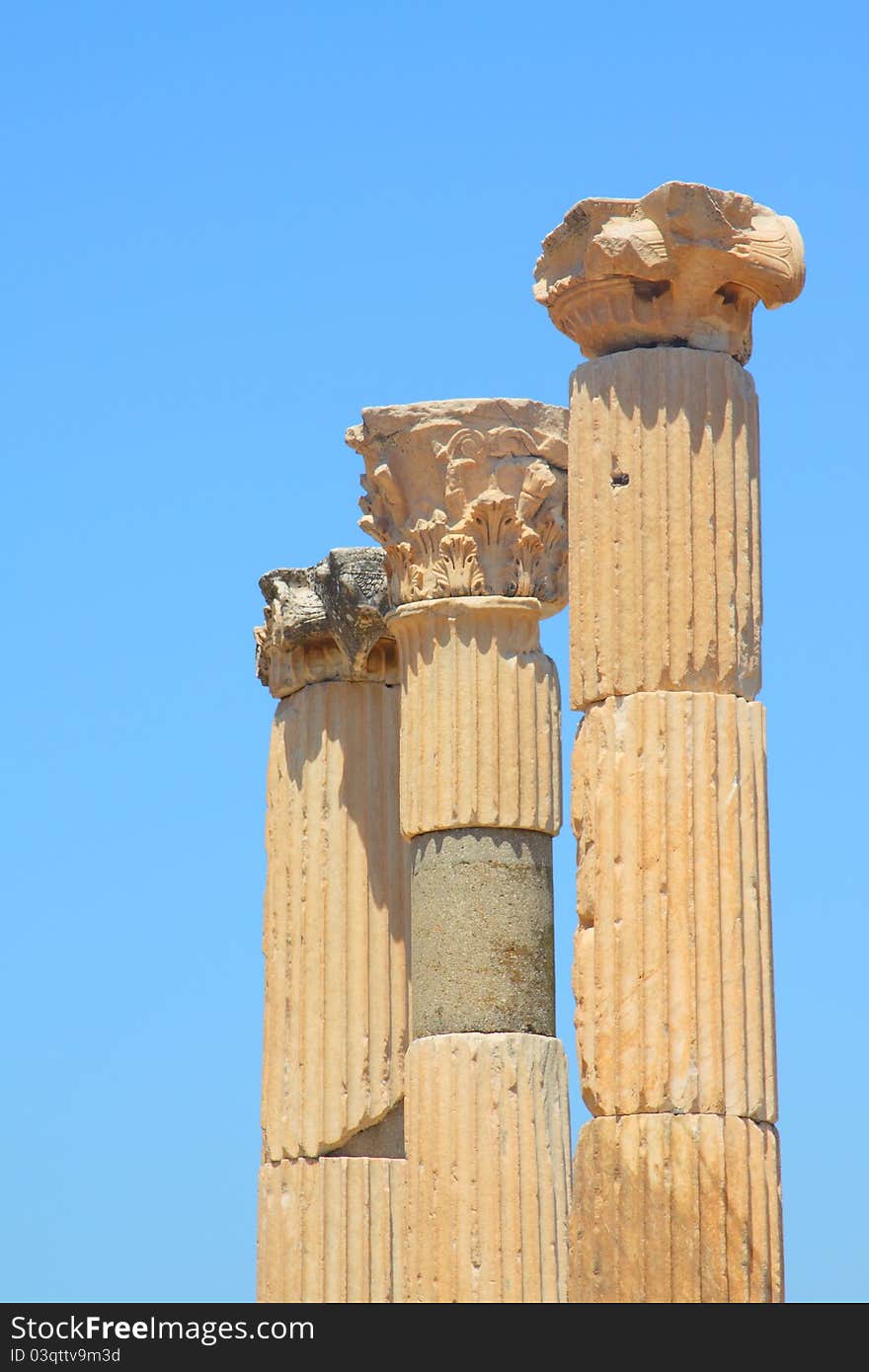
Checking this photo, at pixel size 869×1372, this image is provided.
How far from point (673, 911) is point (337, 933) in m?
7.02

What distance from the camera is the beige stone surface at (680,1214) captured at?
18250 millimetres

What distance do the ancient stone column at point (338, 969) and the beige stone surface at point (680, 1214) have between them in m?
6.53

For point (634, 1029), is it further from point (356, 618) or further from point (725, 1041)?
point (356, 618)

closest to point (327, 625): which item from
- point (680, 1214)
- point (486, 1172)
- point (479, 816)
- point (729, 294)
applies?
point (479, 816)

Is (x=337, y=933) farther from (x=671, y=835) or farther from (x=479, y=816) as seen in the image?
(x=671, y=835)

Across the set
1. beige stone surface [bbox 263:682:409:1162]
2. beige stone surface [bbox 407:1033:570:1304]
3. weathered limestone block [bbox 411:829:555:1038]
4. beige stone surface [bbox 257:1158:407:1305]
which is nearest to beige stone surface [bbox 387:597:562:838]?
weathered limestone block [bbox 411:829:555:1038]

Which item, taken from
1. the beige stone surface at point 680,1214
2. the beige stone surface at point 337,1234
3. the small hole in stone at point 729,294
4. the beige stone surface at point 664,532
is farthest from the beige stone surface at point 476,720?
the beige stone surface at point 680,1214

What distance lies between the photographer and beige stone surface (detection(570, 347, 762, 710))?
62.7ft

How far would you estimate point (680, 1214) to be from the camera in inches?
720

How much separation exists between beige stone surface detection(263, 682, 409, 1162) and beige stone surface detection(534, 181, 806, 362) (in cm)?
637

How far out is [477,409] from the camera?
78.0 feet

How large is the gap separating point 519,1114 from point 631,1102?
417cm
